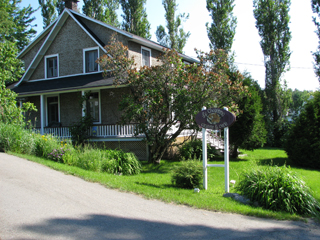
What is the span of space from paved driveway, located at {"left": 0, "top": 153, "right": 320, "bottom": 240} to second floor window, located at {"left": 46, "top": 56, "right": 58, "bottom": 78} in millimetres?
13656

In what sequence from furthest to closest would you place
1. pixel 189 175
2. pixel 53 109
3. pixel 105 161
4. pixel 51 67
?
pixel 51 67 → pixel 53 109 → pixel 105 161 → pixel 189 175

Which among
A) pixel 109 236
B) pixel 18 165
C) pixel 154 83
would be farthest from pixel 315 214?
pixel 18 165

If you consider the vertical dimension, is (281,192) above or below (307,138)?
below

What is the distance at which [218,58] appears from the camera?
40.6 feet

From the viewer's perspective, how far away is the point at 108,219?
5512mm

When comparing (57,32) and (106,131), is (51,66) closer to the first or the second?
(57,32)

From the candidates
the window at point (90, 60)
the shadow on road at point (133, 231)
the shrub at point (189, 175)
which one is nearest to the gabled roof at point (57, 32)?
the window at point (90, 60)

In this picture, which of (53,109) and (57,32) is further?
(53,109)

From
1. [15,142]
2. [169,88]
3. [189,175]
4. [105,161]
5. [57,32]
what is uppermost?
[57,32]

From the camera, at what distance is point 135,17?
113 feet

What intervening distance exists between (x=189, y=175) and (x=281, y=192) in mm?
2703

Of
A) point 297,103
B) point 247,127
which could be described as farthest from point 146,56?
point 297,103

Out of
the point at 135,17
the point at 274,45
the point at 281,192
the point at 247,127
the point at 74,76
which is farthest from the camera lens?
the point at 135,17

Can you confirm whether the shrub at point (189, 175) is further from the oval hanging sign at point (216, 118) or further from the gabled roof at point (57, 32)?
the gabled roof at point (57, 32)
